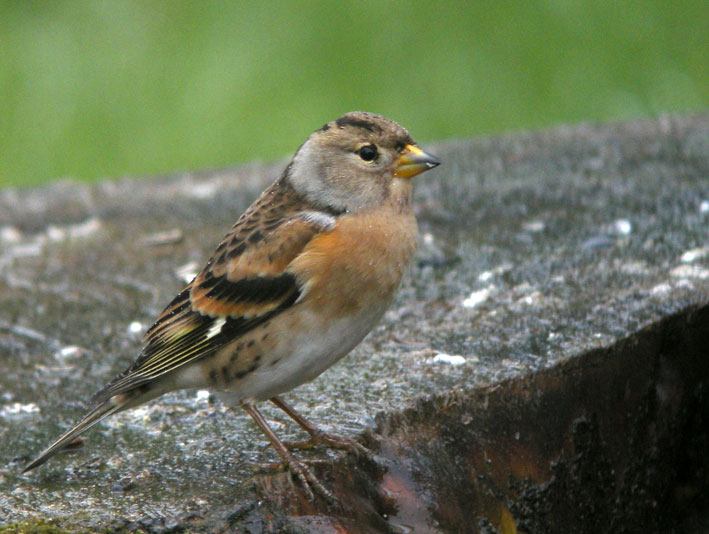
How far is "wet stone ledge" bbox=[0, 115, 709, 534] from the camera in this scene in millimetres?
2943

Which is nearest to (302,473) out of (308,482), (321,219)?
(308,482)

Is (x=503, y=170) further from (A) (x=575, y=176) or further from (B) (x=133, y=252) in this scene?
(B) (x=133, y=252)

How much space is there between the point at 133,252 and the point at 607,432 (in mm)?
2378

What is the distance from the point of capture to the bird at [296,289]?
3047mm

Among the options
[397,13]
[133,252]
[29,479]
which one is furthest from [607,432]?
[397,13]

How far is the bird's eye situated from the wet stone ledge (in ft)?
2.20

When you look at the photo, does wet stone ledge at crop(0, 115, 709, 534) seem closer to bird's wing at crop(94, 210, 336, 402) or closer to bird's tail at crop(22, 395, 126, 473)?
bird's tail at crop(22, 395, 126, 473)

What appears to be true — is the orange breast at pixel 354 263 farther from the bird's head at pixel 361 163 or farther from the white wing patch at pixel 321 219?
the bird's head at pixel 361 163

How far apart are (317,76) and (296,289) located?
204 inches

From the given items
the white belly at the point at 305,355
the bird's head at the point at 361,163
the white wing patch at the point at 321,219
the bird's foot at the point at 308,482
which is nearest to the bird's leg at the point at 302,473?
the bird's foot at the point at 308,482

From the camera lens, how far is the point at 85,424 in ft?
10.0

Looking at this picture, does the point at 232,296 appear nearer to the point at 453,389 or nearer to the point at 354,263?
the point at 354,263

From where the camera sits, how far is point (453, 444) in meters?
3.11

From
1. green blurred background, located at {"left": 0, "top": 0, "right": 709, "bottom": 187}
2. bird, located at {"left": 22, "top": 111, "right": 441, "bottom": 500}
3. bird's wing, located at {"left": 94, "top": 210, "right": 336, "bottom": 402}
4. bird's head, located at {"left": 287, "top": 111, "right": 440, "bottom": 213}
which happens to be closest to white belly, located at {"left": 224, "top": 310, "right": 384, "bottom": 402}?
bird, located at {"left": 22, "top": 111, "right": 441, "bottom": 500}
